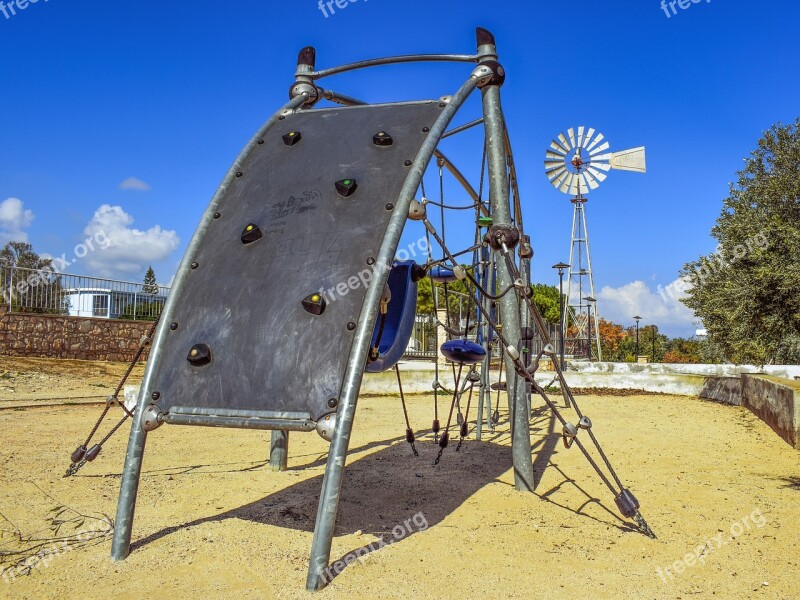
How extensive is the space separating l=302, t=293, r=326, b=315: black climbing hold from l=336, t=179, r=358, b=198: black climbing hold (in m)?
0.60

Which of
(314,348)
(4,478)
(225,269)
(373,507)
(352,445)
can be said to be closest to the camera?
(314,348)

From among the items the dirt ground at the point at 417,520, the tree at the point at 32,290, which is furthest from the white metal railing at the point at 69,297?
the dirt ground at the point at 417,520

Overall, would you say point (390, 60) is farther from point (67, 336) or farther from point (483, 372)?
point (67, 336)

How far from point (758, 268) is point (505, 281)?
463 inches

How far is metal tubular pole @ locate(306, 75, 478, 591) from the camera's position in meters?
2.22

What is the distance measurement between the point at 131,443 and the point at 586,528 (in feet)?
7.21

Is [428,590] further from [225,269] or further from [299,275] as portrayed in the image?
[225,269]

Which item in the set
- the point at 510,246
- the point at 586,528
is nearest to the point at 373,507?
the point at 586,528

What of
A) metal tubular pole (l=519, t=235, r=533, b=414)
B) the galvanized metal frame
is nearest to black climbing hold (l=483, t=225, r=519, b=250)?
the galvanized metal frame

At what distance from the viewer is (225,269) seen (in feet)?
9.64

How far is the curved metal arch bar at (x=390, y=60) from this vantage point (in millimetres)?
3924

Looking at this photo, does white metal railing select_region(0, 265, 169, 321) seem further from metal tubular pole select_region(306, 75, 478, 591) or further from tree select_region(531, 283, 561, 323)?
tree select_region(531, 283, 561, 323)

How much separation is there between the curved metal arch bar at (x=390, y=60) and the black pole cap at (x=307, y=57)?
78 millimetres

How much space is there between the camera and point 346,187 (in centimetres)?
291
